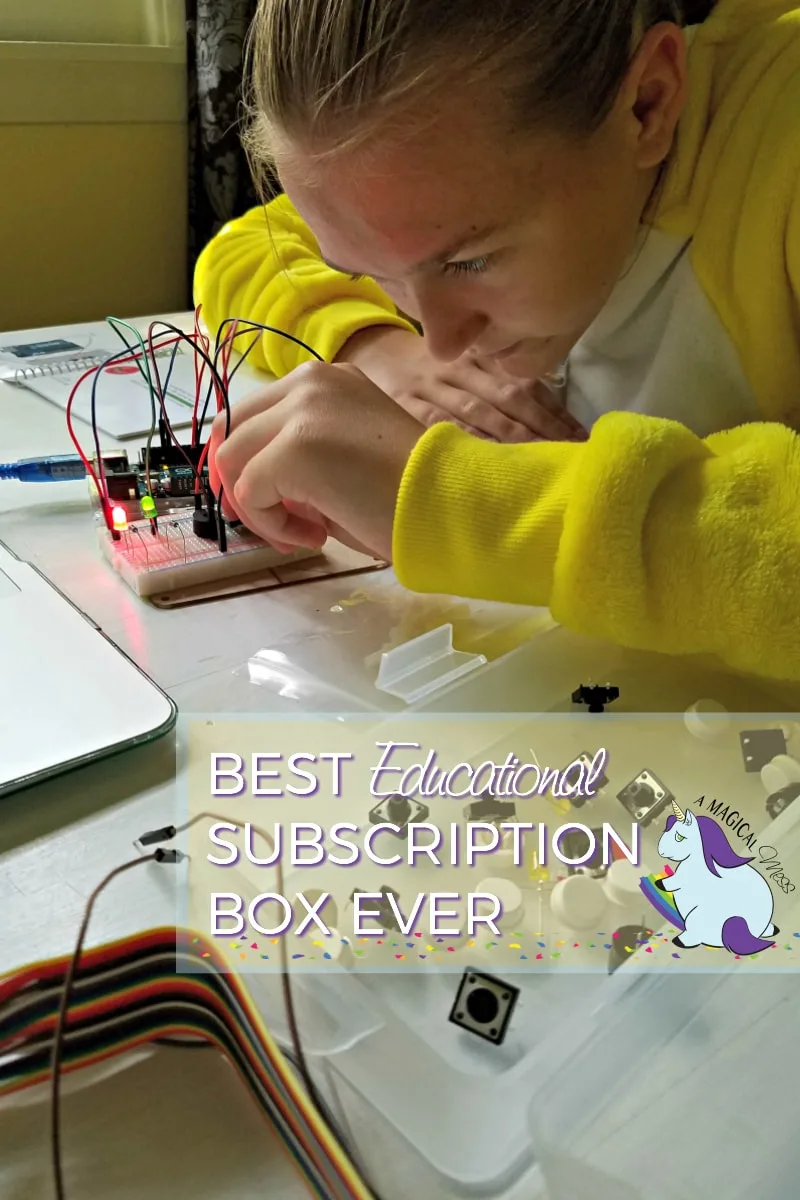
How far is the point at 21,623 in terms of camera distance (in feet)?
1.70

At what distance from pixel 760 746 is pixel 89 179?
1596 millimetres

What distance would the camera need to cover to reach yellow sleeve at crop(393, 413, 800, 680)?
1.48 feet

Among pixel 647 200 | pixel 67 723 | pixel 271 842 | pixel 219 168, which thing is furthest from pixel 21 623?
pixel 219 168

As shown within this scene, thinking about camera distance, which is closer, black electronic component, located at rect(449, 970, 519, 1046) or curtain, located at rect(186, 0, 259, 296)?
black electronic component, located at rect(449, 970, 519, 1046)

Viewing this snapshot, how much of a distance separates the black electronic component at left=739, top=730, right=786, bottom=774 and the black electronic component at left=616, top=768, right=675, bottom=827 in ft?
0.13

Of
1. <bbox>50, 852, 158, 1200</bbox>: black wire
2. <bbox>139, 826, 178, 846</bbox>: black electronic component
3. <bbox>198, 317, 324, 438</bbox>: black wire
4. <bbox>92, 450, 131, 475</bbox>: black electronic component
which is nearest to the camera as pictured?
<bbox>50, 852, 158, 1200</bbox>: black wire

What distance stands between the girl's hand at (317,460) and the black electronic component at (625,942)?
0.83ft

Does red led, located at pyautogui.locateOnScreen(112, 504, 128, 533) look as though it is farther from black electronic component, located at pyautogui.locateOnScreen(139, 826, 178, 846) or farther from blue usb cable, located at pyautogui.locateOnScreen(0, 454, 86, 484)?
black electronic component, located at pyautogui.locateOnScreen(139, 826, 178, 846)

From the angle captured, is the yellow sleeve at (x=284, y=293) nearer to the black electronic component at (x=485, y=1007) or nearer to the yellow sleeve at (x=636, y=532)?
the yellow sleeve at (x=636, y=532)

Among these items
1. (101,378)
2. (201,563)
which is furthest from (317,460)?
(101,378)

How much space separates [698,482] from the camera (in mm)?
473

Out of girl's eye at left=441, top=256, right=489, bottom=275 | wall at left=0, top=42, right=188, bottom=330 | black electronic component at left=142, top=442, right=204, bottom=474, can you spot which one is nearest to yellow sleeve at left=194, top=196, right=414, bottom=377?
black electronic component at left=142, top=442, right=204, bottom=474

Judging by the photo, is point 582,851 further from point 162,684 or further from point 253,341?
point 253,341

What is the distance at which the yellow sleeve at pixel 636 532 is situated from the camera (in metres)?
0.45
